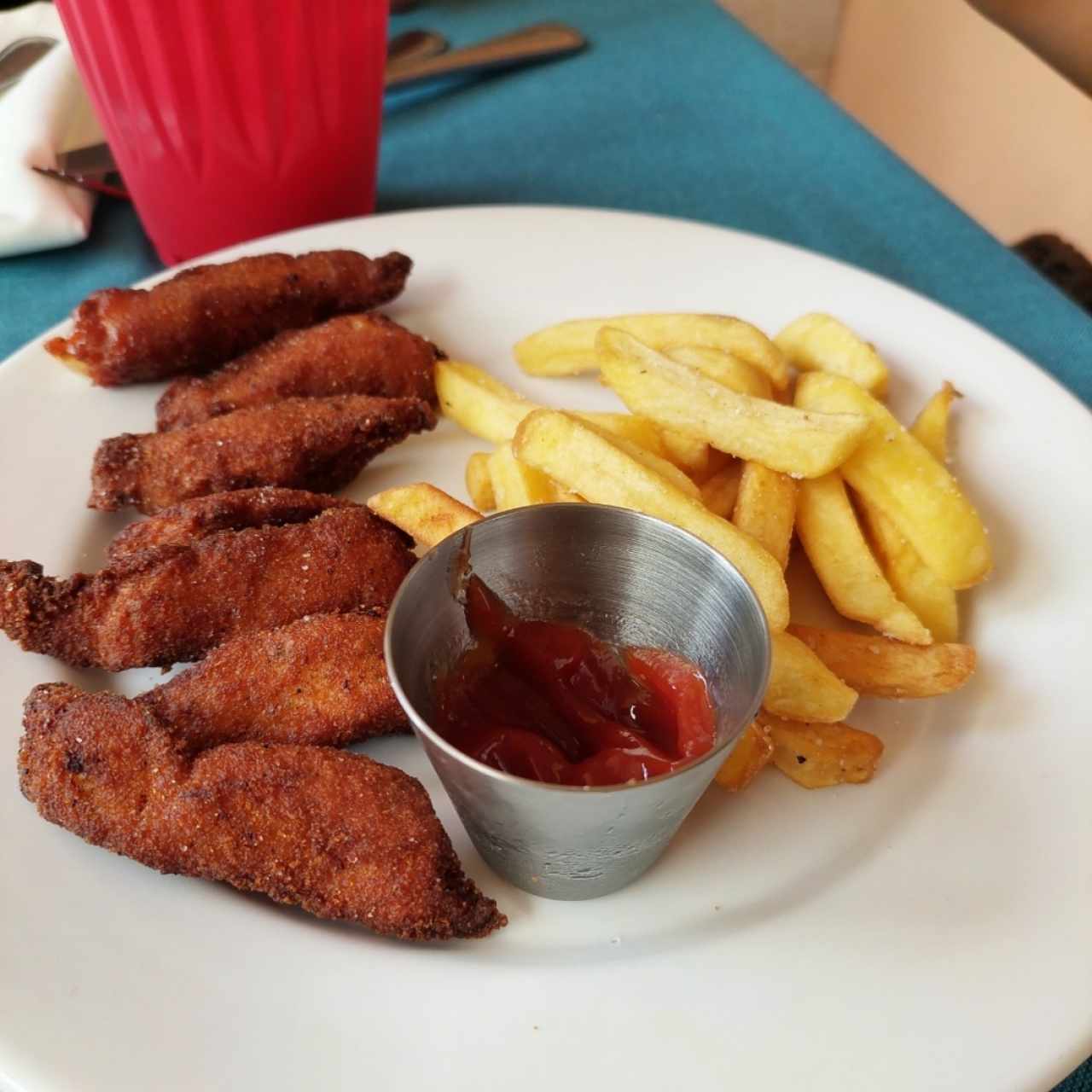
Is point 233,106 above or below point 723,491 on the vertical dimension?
above

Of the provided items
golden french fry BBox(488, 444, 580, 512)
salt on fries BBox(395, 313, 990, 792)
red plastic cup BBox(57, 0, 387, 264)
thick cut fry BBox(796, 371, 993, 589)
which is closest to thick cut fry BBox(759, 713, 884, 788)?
salt on fries BBox(395, 313, 990, 792)

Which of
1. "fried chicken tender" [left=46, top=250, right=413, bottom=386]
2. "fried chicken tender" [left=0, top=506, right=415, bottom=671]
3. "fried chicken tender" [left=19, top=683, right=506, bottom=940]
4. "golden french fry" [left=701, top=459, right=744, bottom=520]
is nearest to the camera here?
"fried chicken tender" [left=19, top=683, right=506, bottom=940]

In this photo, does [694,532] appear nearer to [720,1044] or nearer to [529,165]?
[720,1044]

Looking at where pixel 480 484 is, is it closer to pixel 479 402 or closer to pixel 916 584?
pixel 479 402

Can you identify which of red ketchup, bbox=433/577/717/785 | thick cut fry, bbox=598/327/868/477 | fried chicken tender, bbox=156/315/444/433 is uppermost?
thick cut fry, bbox=598/327/868/477

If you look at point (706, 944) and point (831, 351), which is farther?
point (831, 351)

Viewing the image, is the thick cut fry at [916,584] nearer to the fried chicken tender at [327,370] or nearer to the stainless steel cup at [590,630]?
the stainless steel cup at [590,630]

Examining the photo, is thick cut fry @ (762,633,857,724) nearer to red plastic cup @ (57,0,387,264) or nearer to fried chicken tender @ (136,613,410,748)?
fried chicken tender @ (136,613,410,748)

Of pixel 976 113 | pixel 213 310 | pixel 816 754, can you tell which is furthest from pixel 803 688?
pixel 976 113
